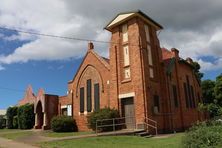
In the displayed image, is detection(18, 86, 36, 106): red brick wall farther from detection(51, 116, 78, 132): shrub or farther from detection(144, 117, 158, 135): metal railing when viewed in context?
detection(144, 117, 158, 135): metal railing

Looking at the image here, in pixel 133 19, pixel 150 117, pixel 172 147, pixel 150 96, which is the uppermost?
pixel 133 19

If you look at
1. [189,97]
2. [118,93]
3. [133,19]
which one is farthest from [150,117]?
[189,97]

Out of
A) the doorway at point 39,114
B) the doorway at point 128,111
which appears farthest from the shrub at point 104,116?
the doorway at point 39,114

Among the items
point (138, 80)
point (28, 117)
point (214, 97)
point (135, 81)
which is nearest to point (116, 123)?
point (135, 81)

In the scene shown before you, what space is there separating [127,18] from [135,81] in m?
6.09

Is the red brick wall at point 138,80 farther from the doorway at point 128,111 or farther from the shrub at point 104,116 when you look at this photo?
the shrub at point 104,116

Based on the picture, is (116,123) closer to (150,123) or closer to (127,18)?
(150,123)

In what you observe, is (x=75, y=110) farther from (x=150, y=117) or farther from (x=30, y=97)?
(x=30, y=97)

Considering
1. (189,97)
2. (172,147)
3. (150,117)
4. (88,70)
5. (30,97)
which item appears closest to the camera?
(172,147)

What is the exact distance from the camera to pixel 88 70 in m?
29.7

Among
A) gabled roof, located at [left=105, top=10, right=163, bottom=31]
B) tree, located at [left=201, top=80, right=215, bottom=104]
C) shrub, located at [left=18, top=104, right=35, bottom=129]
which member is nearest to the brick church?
gabled roof, located at [left=105, top=10, right=163, bottom=31]

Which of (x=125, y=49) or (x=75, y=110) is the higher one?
(x=125, y=49)

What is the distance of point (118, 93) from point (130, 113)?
7.38ft

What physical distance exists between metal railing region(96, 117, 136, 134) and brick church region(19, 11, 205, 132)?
439 millimetres
